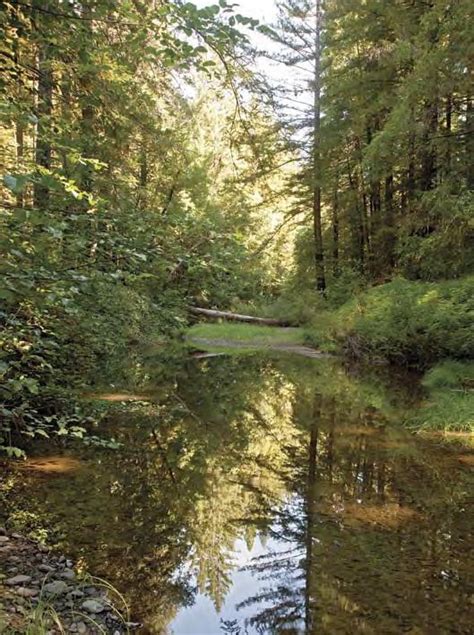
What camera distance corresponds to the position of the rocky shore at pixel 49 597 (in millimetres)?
3033

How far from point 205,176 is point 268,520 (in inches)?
244

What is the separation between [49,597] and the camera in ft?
11.2

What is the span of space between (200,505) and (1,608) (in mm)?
2431

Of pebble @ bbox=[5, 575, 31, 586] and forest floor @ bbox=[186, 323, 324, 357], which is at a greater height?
forest floor @ bbox=[186, 323, 324, 357]

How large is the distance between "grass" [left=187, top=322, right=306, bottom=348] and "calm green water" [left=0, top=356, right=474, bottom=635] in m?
10.8

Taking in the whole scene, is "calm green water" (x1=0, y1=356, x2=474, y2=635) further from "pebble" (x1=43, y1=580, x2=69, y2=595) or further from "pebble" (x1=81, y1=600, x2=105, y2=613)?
"pebble" (x1=43, y1=580, x2=69, y2=595)

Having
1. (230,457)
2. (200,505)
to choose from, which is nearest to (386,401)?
(230,457)

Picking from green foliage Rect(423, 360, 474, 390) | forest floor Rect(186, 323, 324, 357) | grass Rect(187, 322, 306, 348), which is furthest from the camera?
grass Rect(187, 322, 306, 348)

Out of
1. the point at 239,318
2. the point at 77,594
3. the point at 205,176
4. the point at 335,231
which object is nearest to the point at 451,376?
the point at 205,176

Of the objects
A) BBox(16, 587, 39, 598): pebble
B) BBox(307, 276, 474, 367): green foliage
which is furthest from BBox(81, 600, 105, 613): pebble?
BBox(307, 276, 474, 367): green foliage

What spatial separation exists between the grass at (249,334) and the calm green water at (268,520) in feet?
35.5

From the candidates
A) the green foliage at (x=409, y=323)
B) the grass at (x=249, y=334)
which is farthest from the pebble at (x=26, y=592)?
the grass at (x=249, y=334)

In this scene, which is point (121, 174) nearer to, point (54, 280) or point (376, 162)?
point (54, 280)

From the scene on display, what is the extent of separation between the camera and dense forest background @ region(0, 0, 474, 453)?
353cm
